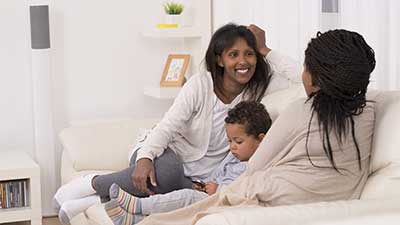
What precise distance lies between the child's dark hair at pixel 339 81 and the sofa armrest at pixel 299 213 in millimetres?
238

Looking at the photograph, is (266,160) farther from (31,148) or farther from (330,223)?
(31,148)

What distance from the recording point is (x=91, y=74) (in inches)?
189

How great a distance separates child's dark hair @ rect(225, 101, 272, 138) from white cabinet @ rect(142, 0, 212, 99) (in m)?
1.65

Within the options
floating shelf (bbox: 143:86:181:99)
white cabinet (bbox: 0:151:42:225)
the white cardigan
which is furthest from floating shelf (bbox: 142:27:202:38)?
the white cardigan

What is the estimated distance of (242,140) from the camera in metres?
2.97

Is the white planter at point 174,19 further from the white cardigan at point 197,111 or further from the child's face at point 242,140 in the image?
the child's face at point 242,140

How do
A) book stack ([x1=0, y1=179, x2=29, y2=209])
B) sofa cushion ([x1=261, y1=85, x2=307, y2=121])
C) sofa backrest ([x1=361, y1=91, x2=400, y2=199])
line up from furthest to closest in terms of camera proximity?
book stack ([x1=0, y1=179, x2=29, y2=209])
sofa cushion ([x1=261, y1=85, x2=307, y2=121])
sofa backrest ([x1=361, y1=91, x2=400, y2=199])

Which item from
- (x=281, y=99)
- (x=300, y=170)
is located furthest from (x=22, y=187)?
(x=300, y=170)

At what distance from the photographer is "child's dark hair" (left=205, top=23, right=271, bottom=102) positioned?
3.35 m

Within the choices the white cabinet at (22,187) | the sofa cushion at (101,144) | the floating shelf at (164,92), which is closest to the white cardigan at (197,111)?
the sofa cushion at (101,144)

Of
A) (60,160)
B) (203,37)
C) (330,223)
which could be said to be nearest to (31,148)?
(60,160)

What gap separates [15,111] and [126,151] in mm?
993

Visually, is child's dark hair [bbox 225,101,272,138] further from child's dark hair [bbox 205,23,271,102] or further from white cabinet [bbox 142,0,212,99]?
white cabinet [bbox 142,0,212,99]

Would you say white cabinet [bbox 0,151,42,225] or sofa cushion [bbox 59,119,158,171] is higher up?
sofa cushion [bbox 59,119,158,171]
